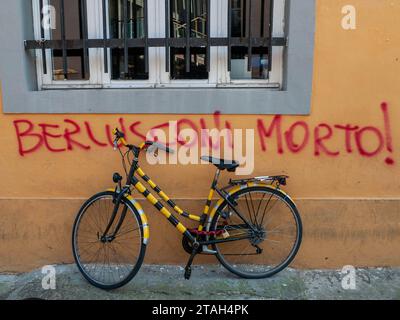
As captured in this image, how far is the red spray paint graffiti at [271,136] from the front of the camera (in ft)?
11.5

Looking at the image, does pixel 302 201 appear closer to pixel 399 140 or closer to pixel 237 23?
pixel 399 140

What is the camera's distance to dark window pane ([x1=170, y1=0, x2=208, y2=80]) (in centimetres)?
359

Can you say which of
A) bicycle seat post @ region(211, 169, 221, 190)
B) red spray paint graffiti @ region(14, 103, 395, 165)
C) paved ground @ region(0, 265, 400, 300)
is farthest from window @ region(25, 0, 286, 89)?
paved ground @ region(0, 265, 400, 300)

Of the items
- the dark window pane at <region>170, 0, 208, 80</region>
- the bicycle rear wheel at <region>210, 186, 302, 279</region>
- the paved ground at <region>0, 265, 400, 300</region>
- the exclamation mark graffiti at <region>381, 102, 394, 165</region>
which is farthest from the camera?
the dark window pane at <region>170, 0, 208, 80</region>

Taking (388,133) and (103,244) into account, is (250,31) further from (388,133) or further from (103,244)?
(103,244)

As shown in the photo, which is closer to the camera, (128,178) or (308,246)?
(128,178)

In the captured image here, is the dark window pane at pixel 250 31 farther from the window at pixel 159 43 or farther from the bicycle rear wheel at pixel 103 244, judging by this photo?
the bicycle rear wheel at pixel 103 244

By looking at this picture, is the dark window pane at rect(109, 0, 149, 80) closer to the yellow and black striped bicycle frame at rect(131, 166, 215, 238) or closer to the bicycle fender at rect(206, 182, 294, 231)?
the yellow and black striped bicycle frame at rect(131, 166, 215, 238)

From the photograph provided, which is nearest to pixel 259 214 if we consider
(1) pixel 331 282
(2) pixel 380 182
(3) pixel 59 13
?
(1) pixel 331 282

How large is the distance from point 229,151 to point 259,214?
638 mm

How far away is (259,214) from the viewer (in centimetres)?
358

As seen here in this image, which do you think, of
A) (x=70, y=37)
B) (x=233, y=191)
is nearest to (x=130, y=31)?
(x=70, y=37)

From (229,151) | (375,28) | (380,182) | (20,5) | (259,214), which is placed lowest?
(259,214)

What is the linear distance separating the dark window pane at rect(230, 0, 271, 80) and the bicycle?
94 centimetres
